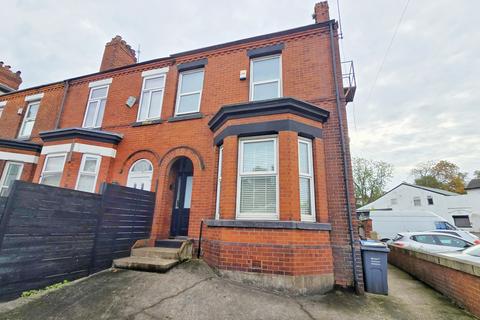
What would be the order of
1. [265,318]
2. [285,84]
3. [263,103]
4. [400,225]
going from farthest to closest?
1. [400,225]
2. [285,84]
3. [263,103]
4. [265,318]

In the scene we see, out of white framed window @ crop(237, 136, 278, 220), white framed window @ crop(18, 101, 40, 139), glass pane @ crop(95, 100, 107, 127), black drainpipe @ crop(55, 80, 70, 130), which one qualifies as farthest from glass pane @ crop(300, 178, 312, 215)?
white framed window @ crop(18, 101, 40, 139)

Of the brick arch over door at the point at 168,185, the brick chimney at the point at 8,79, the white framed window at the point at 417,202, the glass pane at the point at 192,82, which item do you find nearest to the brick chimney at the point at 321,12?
the glass pane at the point at 192,82

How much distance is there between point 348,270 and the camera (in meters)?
5.25

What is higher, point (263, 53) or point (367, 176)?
point (367, 176)

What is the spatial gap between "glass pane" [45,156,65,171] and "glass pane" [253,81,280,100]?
23.9 ft

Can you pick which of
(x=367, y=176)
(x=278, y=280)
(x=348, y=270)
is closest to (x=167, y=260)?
(x=278, y=280)

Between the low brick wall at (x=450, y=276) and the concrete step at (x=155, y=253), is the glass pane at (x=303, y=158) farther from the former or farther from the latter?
the concrete step at (x=155, y=253)

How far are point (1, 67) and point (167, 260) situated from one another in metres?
17.5

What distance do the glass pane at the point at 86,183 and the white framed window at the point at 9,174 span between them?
3933mm

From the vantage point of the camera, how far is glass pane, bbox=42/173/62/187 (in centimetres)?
787

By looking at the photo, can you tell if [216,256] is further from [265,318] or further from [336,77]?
[336,77]

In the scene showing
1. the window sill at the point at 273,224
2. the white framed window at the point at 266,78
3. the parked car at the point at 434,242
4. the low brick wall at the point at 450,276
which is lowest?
the low brick wall at the point at 450,276

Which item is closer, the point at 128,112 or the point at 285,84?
the point at 285,84

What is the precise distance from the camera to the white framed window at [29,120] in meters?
10.8
